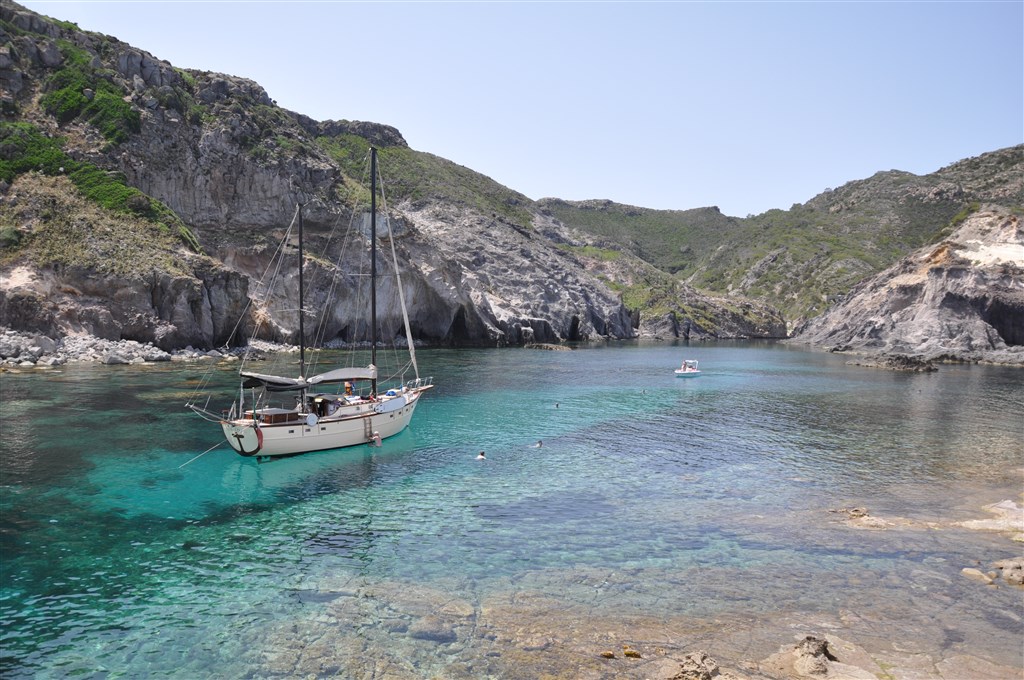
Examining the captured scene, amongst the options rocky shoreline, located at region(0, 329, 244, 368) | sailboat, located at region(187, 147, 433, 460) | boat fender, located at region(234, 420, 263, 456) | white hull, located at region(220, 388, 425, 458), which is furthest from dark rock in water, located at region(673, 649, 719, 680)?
rocky shoreline, located at region(0, 329, 244, 368)

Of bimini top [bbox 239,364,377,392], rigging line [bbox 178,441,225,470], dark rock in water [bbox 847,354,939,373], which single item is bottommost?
rigging line [bbox 178,441,225,470]

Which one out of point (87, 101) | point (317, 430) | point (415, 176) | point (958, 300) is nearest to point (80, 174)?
point (87, 101)

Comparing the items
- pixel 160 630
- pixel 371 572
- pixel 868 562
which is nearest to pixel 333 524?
pixel 371 572

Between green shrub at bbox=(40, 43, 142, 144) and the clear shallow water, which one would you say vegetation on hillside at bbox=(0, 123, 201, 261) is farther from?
the clear shallow water

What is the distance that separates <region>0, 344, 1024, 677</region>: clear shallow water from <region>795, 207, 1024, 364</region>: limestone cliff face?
242ft

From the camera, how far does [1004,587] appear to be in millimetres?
16188

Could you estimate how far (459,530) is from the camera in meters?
20.5

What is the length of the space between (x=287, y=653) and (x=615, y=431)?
28.7 metres

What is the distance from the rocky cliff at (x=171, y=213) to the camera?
212 feet

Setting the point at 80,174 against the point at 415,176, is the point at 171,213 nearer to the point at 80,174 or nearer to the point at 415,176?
the point at 80,174

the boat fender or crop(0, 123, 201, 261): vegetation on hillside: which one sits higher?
crop(0, 123, 201, 261): vegetation on hillside

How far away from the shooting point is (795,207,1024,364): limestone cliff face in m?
101

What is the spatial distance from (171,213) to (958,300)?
5001 inches

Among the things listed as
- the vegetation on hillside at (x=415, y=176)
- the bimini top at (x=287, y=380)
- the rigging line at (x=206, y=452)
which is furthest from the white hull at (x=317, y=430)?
the vegetation on hillside at (x=415, y=176)
